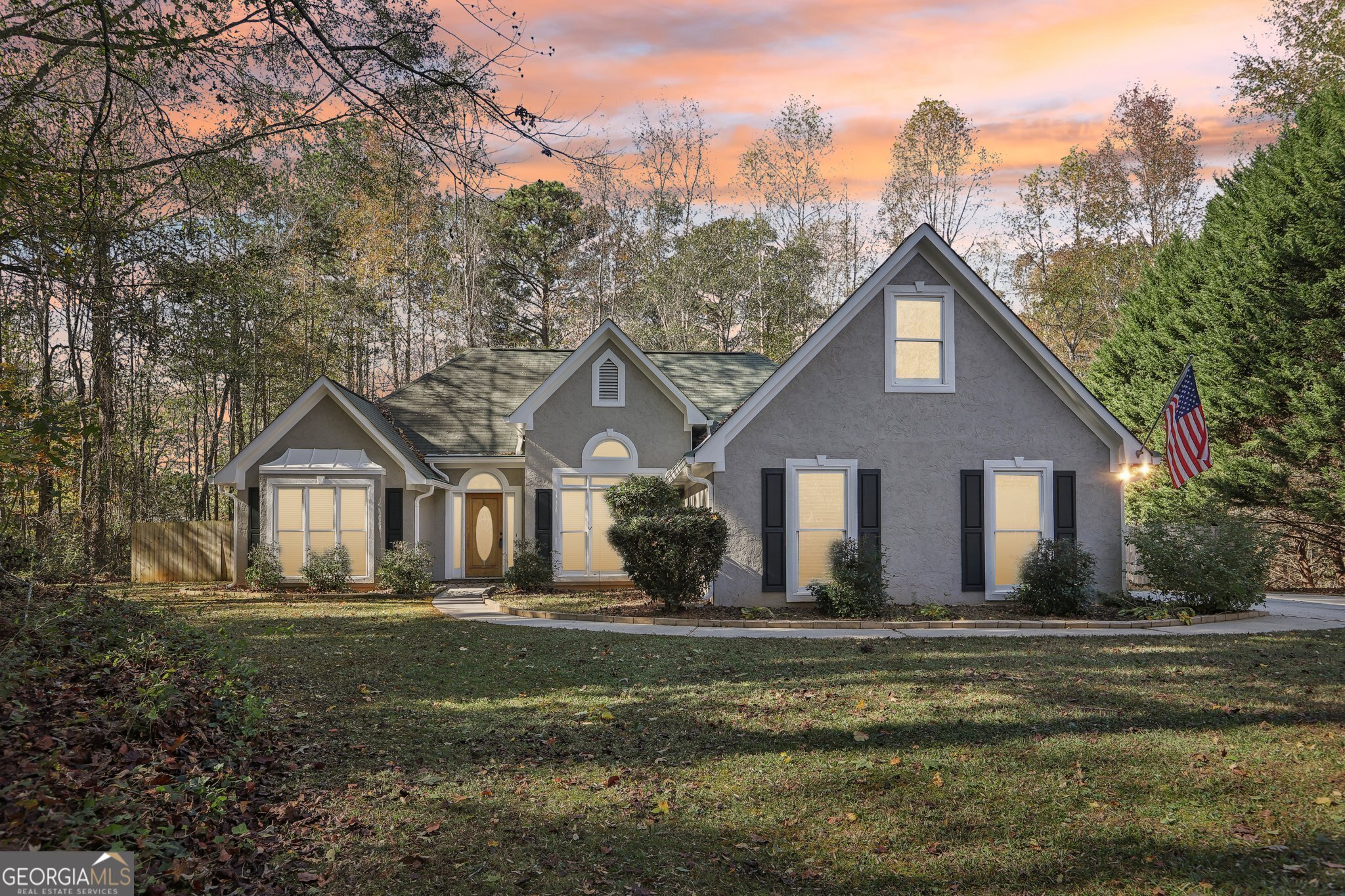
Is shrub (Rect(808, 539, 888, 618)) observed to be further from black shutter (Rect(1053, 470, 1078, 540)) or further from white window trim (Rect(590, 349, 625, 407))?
white window trim (Rect(590, 349, 625, 407))

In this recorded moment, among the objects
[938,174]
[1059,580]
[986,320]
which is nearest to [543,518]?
[986,320]

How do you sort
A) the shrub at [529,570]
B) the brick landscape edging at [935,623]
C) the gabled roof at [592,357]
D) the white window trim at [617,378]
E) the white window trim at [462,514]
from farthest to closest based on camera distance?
1. the white window trim at [462,514]
2. the white window trim at [617,378]
3. the gabled roof at [592,357]
4. the shrub at [529,570]
5. the brick landscape edging at [935,623]

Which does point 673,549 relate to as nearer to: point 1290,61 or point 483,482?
point 483,482

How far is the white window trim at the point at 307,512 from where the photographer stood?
18.3 meters

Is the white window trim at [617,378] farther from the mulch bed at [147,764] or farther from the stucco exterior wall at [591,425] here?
the mulch bed at [147,764]

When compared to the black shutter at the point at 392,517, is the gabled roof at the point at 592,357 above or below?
above

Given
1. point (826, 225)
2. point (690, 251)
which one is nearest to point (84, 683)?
point (690, 251)

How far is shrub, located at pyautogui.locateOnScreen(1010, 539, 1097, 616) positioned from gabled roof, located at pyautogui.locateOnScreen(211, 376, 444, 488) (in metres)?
12.3

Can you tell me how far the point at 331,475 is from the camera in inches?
723

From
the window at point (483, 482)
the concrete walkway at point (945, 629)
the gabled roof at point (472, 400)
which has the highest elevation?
the gabled roof at point (472, 400)

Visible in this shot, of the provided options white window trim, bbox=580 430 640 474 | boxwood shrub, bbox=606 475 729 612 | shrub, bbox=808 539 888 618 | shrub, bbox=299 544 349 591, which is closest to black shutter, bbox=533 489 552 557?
white window trim, bbox=580 430 640 474

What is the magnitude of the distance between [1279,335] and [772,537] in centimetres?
1335

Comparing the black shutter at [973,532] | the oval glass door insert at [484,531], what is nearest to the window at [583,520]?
the oval glass door insert at [484,531]

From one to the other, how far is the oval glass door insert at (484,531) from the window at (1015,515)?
Result: 11.5 meters
